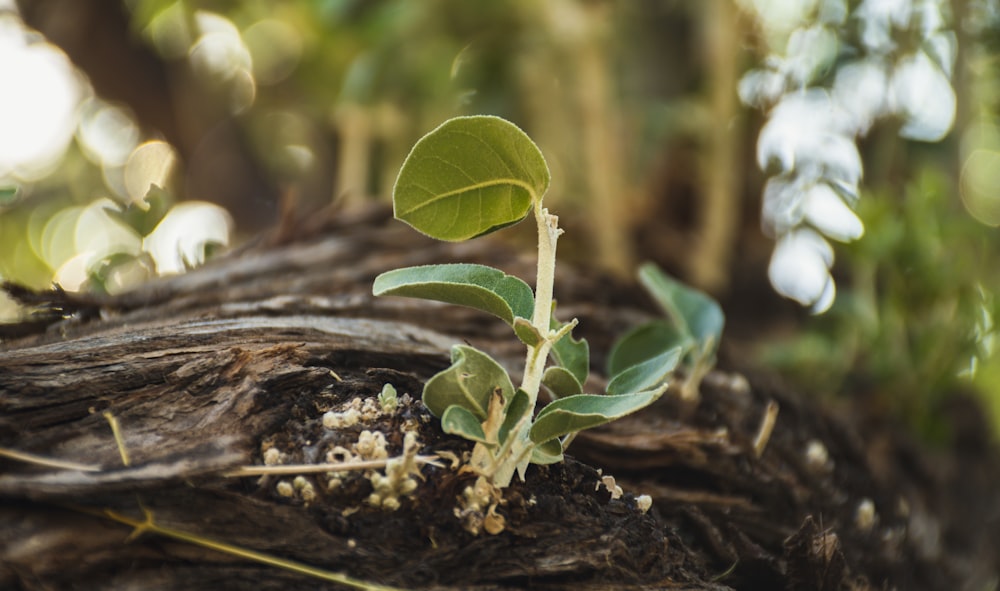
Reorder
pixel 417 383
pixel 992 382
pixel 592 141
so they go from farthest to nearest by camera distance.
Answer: pixel 992 382, pixel 592 141, pixel 417 383

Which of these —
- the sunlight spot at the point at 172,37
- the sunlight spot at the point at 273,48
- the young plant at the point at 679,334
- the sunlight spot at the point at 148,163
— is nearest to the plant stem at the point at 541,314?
the young plant at the point at 679,334

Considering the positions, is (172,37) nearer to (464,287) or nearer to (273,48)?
(273,48)

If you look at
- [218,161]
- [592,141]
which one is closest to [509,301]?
[592,141]

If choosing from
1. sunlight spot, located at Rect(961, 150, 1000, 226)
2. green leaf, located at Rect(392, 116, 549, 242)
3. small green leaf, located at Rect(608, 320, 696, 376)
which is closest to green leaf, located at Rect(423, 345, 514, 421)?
green leaf, located at Rect(392, 116, 549, 242)

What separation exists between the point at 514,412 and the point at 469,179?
0.17 meters

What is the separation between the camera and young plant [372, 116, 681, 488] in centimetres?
51

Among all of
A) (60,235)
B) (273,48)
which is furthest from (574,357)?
(60,235)

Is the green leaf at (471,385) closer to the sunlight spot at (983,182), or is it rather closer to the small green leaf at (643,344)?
the small green leaf at (643,344)

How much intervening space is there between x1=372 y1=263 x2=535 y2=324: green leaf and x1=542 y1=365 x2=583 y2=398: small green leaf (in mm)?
45

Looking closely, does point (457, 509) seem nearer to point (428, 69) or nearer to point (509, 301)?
point (509, 301)

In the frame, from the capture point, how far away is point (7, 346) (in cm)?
72

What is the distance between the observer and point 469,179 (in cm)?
55

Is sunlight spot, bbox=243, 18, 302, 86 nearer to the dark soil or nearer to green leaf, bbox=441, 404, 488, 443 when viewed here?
the dark soil

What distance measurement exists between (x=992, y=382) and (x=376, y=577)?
1742 mm
